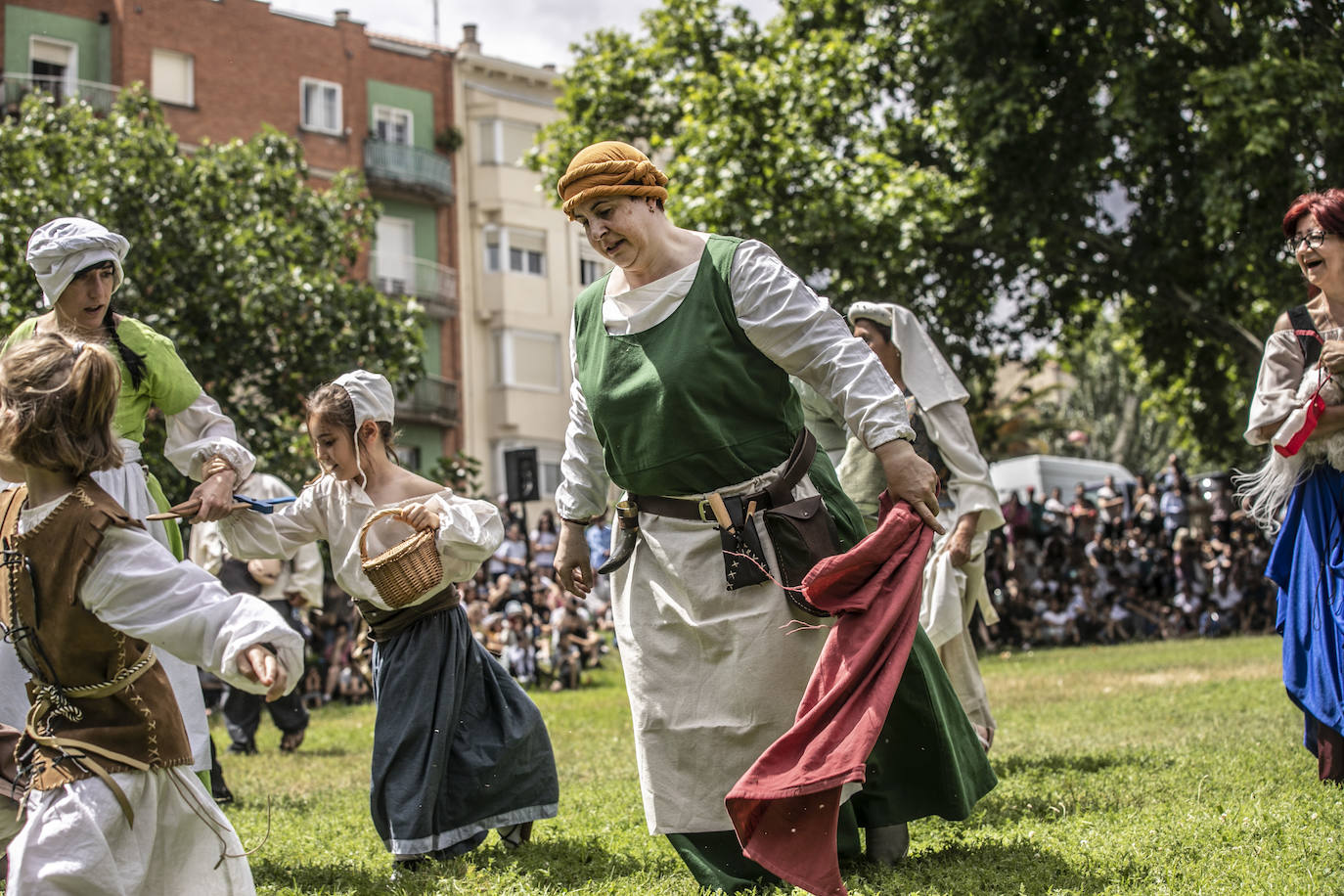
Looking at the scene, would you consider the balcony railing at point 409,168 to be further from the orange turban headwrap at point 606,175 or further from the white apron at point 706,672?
the white apron at point 706,672

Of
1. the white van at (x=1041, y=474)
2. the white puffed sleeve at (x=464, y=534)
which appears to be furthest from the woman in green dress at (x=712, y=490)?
the white van at (x=1041, y=474)

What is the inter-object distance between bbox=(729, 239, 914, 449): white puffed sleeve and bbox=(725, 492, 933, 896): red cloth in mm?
349

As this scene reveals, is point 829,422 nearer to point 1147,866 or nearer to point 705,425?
point 705,425

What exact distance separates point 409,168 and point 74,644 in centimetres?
3392

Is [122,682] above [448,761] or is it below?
above

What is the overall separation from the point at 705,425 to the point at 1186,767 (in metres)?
3.44

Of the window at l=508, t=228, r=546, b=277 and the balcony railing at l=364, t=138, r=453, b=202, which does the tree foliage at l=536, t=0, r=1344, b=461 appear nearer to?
the balcony railing at l=364, t=138, r=453, b=202

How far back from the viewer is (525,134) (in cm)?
3844

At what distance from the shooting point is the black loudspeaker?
18625 mm

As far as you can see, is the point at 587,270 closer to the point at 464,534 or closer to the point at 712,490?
the point at 464,534

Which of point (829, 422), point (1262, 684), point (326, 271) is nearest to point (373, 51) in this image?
point (326, 271)

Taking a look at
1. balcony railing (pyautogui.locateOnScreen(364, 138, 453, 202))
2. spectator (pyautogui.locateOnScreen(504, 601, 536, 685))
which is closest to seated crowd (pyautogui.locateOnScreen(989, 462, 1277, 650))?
spectator (pyautogui.locateOnScreen(504, 601, 536, 685))

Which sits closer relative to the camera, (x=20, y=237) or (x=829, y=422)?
(x=829, y=422)

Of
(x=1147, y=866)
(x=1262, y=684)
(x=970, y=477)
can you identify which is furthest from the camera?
(x=1262, y=684)
